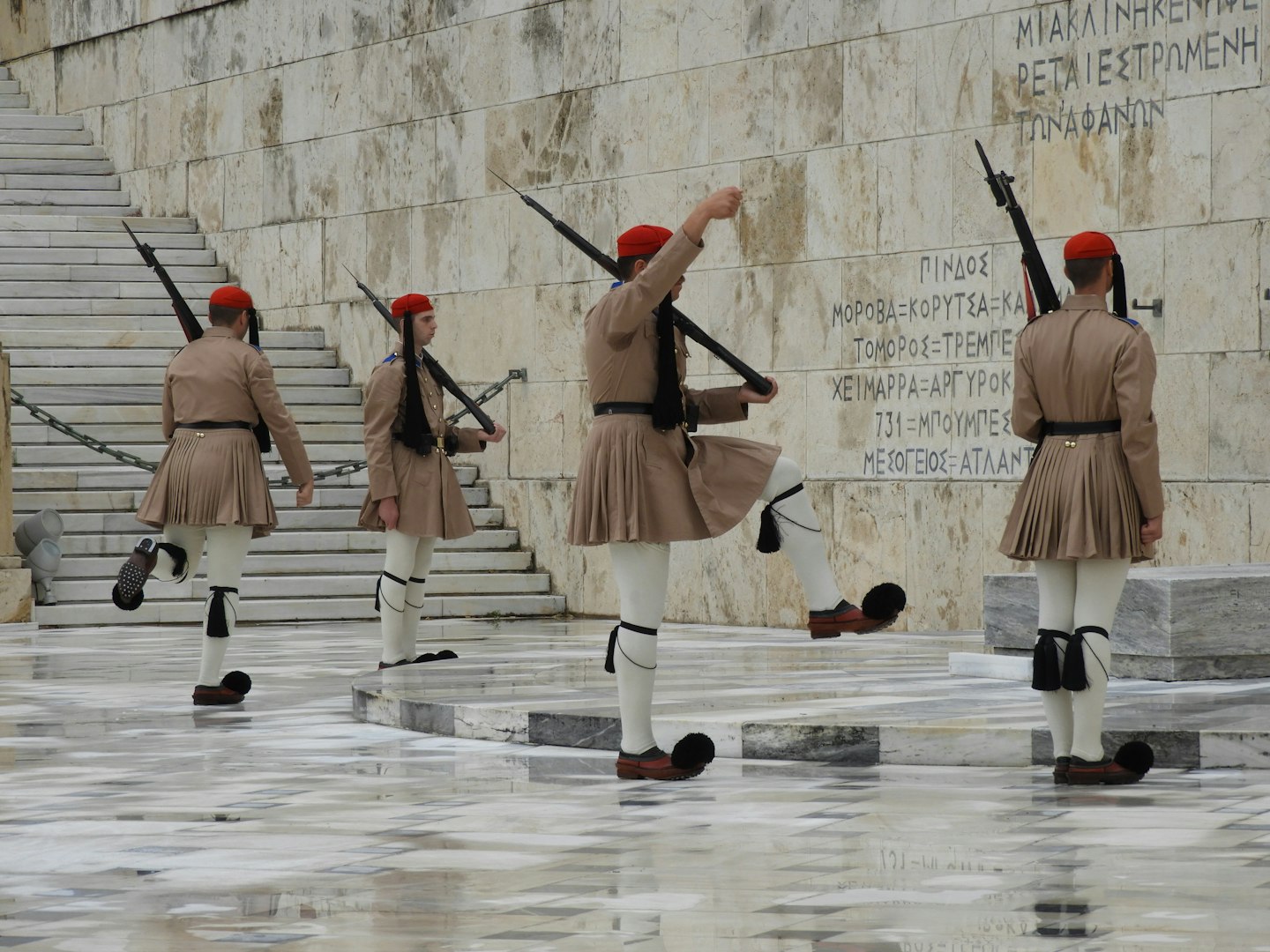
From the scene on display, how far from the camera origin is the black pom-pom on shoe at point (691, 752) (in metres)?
7.38

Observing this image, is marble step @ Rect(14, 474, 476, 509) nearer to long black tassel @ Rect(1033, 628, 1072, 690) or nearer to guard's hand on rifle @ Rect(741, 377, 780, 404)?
guard's hand on rifle @ Rect(741, 377, 780, 404)

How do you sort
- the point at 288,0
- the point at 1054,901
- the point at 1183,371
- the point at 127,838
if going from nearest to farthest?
the point at 1054,901, the point at 127,838, the point at 1183,371, the point at 288,0

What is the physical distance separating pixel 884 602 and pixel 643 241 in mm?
1459

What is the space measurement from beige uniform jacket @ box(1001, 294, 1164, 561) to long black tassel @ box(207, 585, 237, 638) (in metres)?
4.00

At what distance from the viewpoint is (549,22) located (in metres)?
17.0

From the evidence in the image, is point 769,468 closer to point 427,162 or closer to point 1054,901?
point 1054,901

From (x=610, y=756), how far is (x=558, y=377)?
8.89 meters

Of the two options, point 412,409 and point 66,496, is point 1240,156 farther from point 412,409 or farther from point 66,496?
point 66,496

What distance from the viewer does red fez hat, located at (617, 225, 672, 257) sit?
741cm

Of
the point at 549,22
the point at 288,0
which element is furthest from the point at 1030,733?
the point at 288,0

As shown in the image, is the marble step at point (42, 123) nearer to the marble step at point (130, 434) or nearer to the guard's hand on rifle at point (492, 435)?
the marble step at point (130, 434)

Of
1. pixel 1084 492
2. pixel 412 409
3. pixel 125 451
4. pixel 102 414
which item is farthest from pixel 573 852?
pixel 102 414

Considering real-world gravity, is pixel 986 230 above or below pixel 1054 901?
above

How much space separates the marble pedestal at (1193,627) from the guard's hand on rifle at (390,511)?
3.45 metres
